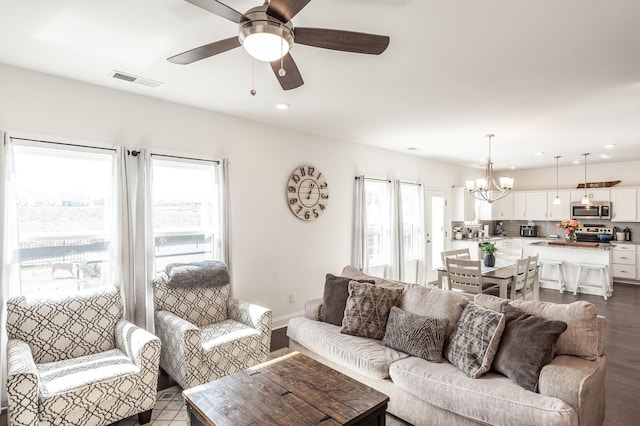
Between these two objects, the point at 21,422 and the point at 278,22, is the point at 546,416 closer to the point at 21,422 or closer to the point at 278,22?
the point at 278,22

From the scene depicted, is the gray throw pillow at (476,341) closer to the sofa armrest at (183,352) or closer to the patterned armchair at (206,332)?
the patterned armchair at (206,332)

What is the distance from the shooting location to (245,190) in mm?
4277

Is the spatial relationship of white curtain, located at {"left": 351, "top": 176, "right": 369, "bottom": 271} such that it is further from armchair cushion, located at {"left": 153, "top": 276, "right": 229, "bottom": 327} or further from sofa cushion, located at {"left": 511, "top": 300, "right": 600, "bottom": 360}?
sofa cushion, located at {"left": 511, "top": 300, "right": 600, "bottom": 360}

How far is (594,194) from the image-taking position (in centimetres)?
793

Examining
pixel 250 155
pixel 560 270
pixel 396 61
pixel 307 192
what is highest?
pixel 396 61

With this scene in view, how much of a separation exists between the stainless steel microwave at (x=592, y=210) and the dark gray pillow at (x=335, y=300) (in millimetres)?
7063

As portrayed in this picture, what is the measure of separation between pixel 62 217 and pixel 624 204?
989 cm

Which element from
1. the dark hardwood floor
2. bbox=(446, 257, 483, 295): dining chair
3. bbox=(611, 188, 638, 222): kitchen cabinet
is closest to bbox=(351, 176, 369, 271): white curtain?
bbox=(446, 257, 483, 295): dining chair

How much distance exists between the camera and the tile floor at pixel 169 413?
2576mm

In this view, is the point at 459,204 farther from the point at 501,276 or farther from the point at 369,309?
the point at 369,309

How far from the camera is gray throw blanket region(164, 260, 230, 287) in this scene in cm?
334

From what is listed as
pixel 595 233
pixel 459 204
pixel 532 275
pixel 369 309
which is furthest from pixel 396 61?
pixel 595 233

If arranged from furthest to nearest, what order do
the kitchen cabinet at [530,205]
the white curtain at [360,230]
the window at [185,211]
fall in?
the kitchen cabinet at [530,205] < the white curtain at [360,230] < the window at [185,211]

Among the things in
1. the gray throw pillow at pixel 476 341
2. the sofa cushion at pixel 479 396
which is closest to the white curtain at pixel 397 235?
the gray throw pillow at pixel 476 341
